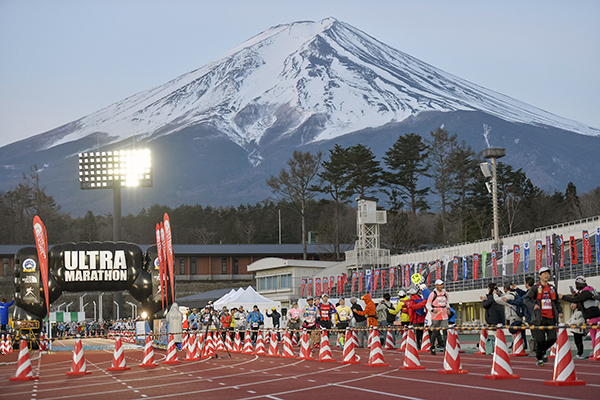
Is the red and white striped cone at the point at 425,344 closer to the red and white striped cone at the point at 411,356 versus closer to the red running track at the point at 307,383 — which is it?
the red running track at the point at 307,383

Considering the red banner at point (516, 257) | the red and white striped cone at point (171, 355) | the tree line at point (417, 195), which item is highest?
the tree line at point (417, 195)

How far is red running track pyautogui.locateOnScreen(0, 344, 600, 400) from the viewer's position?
10406 millimetres

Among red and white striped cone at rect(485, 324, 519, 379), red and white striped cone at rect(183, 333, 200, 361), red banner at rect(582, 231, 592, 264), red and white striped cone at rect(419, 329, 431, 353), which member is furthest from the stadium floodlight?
red and white striped cone at rect(485, 324, 519, 379)

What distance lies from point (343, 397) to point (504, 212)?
7071 centimetres

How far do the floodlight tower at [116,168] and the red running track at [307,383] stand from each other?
36.0 meters

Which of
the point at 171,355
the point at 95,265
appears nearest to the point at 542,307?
the point at 171,355

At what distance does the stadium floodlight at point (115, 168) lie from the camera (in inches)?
2089

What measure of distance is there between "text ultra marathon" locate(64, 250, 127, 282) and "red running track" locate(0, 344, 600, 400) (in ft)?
47.7

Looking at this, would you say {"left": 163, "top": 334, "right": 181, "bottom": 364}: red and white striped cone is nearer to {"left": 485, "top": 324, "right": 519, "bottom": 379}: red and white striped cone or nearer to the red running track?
the red running track

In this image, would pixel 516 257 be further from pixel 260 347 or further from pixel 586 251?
pixel 260 347

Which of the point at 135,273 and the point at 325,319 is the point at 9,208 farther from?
the point at 325,319

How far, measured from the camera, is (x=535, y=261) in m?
39.3

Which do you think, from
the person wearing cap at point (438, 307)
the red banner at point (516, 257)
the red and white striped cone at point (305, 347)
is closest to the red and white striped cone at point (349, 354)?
the person wearing cap at point (438, 307)

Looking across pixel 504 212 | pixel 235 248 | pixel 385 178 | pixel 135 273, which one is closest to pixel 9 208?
pixel 235 248
